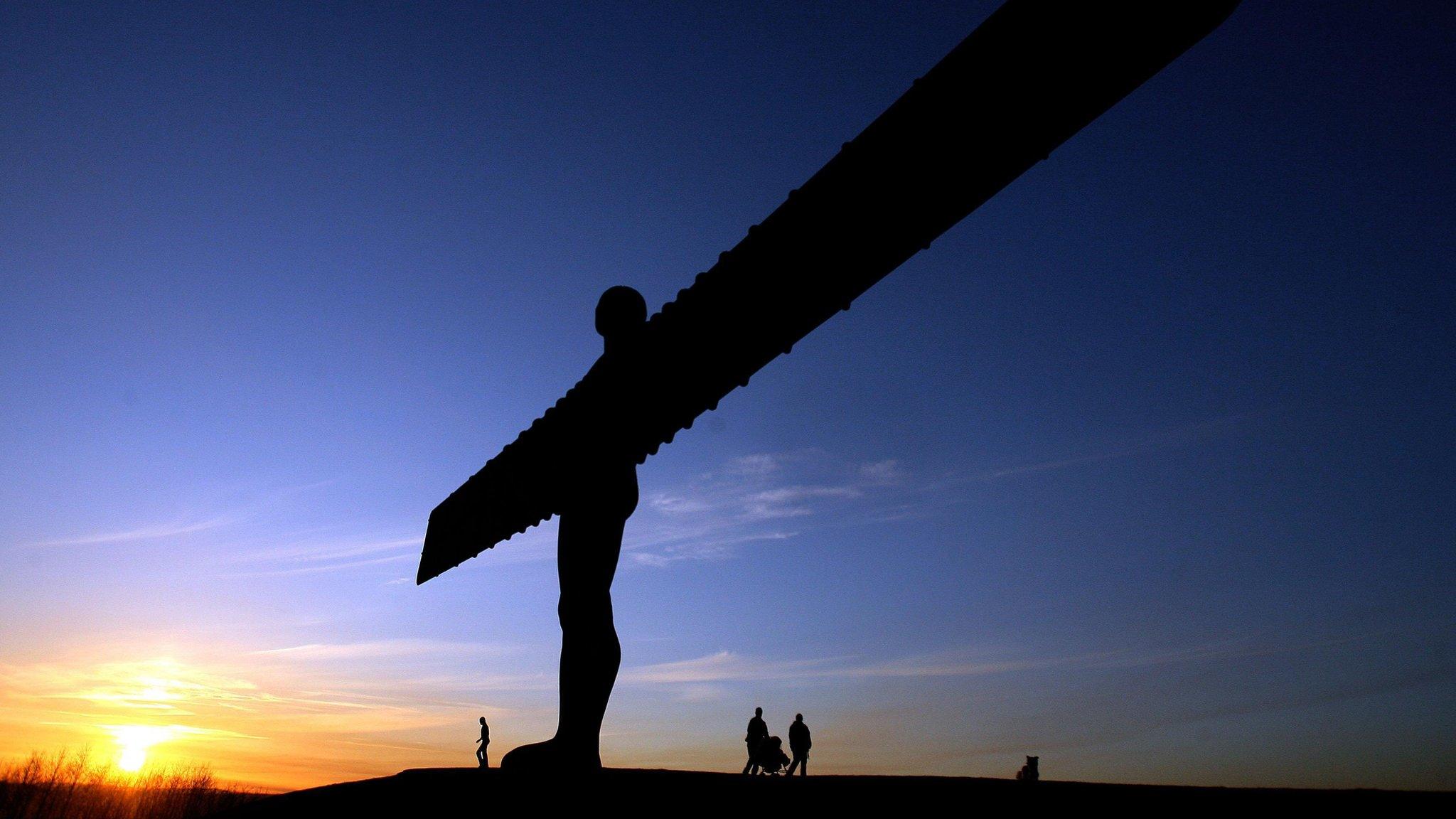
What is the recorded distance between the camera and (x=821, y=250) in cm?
181

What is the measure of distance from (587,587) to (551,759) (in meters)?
0.63

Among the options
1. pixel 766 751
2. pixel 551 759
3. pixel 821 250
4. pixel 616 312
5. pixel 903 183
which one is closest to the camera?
pixel 903 183

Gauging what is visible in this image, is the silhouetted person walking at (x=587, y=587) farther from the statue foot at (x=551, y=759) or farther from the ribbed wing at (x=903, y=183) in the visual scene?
the ribbed wing at (x=903, y=183)

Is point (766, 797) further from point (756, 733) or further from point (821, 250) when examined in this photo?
point (756, 733)

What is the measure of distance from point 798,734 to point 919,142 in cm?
1810

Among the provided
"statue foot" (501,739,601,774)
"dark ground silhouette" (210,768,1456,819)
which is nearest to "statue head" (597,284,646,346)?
"statue foot" (501,739,601,774)

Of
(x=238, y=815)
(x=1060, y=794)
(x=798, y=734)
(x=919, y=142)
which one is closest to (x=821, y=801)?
(x=1060, y=794)

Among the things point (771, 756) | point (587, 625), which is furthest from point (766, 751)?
point (587, 625)

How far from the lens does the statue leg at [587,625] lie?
294 cm

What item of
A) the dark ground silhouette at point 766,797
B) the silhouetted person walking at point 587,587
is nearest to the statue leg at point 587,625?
the silhouetted person walking at point 587,587

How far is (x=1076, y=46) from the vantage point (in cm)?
142

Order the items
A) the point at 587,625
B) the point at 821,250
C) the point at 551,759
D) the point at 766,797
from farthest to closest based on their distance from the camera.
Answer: the point at 587,625, the point at 551,759, the point at 766,797, the point at 821,250

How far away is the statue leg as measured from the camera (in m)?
2.94

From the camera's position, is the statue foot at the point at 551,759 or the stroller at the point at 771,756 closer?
the statue foot at the point at 551,759
